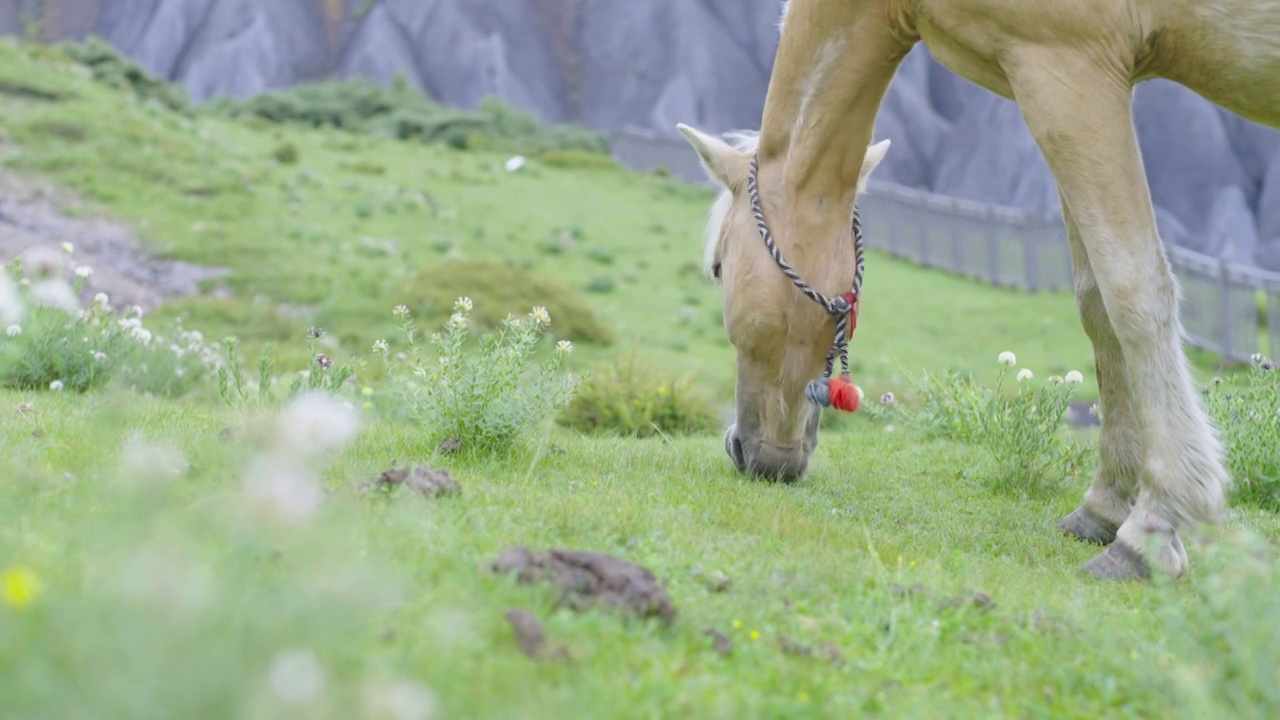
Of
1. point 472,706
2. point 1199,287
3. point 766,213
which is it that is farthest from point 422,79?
point 472,706

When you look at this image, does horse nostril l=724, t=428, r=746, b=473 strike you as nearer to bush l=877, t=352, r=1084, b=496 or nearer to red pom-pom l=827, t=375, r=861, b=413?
red pom-pom l=827, t=375, r=861, b=413

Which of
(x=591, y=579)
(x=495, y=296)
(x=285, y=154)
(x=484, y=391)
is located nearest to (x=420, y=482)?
(x=591, y=579)

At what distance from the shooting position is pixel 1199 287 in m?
19.7

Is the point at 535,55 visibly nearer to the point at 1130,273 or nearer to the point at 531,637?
the point at 1130,273

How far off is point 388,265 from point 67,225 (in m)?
5.13

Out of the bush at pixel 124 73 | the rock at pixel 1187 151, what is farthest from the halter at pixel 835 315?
the rock at pixel 1187 151

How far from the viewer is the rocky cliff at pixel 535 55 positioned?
127 ft

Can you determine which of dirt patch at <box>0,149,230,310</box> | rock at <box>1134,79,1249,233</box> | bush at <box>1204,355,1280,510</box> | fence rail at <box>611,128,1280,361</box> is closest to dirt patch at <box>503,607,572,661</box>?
bush at <box>1204,355,1280,510</box>

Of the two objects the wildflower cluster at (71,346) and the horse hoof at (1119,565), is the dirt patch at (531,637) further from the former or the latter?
the wildflower cluster at (71,346)

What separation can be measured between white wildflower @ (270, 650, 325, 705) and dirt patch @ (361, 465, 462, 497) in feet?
6.00

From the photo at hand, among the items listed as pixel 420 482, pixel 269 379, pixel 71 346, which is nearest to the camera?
pixel 420 482

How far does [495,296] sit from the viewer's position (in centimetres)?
1400

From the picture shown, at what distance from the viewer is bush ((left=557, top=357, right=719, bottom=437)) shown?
7855mm

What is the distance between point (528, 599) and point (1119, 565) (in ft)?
7.54
